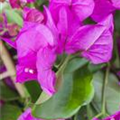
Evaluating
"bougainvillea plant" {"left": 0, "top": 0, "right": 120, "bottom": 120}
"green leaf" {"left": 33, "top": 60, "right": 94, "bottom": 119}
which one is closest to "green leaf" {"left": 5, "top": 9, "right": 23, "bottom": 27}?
"bougainvillea plant" {"left": 0, "top": 0, "right": 120, "bottom": 120}

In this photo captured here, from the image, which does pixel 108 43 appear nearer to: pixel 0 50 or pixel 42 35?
pixel 42 35

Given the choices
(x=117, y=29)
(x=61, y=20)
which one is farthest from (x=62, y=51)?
(x=117, y=29)

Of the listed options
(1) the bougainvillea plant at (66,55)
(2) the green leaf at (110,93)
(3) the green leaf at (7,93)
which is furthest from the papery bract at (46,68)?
(3) the green leaf at (7,93)

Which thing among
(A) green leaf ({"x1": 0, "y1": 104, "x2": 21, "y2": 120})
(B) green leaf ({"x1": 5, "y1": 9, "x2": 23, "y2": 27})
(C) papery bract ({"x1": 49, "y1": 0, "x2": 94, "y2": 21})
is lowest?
(A) green leaf ({"x1": 0, "y1": 104, "x2": 21, "y2": 120})

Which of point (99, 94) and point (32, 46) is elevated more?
point (32, 46)

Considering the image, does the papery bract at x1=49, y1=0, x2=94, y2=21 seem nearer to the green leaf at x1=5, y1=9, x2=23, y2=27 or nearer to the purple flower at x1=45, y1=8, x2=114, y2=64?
the purple flower at x1=45, y1=8, x2=114, y2=64

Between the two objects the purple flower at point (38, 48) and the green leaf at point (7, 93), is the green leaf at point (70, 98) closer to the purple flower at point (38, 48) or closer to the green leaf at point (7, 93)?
the purple flower at point (38, 48)

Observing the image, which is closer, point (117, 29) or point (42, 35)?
point (42, 35)
